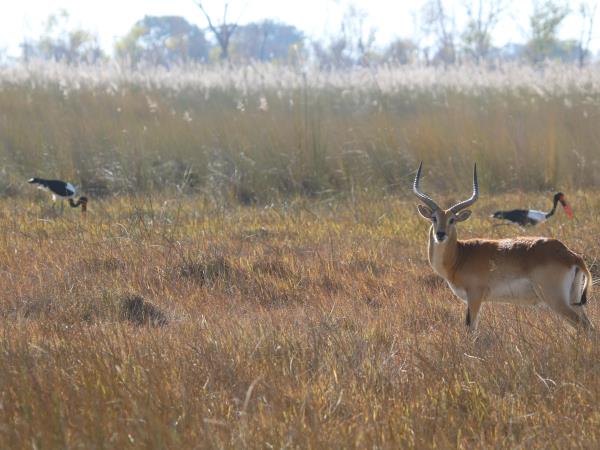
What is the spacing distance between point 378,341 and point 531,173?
286 inches

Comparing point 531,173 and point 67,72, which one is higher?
point 67,72

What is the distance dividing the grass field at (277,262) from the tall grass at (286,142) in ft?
0.12

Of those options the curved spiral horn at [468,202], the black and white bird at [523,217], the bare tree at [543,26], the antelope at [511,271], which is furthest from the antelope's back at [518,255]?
the bare tree at [543,26]

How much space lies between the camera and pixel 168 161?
1284cm

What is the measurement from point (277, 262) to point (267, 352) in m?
2.74

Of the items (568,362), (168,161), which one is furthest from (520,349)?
(168,161)

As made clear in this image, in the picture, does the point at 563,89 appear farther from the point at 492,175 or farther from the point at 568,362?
the point at 568,362

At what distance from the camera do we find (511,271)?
6.36 m

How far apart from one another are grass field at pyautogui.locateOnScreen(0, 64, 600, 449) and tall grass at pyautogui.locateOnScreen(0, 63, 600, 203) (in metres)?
0.04

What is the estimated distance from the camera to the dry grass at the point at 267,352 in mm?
4234

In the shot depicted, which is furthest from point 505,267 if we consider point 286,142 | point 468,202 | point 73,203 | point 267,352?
point 286,142

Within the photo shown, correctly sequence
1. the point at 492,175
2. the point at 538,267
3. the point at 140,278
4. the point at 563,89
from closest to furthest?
the point at 538,267 < the point at 140,278 < the point at 492,175 < the point at 563,89

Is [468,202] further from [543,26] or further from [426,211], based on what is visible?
[543,26]

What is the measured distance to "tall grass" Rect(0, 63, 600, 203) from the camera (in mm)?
12273
